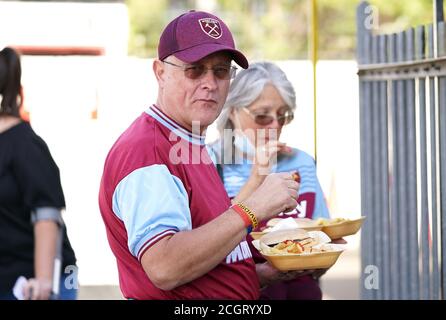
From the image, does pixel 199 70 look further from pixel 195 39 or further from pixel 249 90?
pixel 249 90

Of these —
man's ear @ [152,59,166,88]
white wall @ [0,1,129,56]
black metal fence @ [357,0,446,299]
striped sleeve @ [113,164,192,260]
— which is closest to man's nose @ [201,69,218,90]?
man's ear @ [152,59,166,88]

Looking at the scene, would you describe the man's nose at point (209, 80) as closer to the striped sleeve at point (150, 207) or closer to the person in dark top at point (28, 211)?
the striped sleeve at point (150, 207)

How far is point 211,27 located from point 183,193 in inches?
17.1

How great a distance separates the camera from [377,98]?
323cm

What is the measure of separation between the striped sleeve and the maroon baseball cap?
32cm

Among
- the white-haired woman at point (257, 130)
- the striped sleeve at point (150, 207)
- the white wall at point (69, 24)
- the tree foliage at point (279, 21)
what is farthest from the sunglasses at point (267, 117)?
the tree foliage at point (279, 21)

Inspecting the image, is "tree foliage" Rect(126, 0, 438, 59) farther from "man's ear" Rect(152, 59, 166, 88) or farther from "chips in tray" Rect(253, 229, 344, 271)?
"man's ear" Rect(152, 59, 166, 88)

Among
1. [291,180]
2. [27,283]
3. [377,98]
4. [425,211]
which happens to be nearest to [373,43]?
[377,98]

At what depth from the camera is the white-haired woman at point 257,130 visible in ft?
9.33

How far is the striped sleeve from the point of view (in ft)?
6.65

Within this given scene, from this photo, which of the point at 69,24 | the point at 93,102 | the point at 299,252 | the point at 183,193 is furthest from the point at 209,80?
the point at 69,24

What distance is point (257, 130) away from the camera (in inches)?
113

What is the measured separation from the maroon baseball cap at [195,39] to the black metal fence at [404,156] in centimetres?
103
